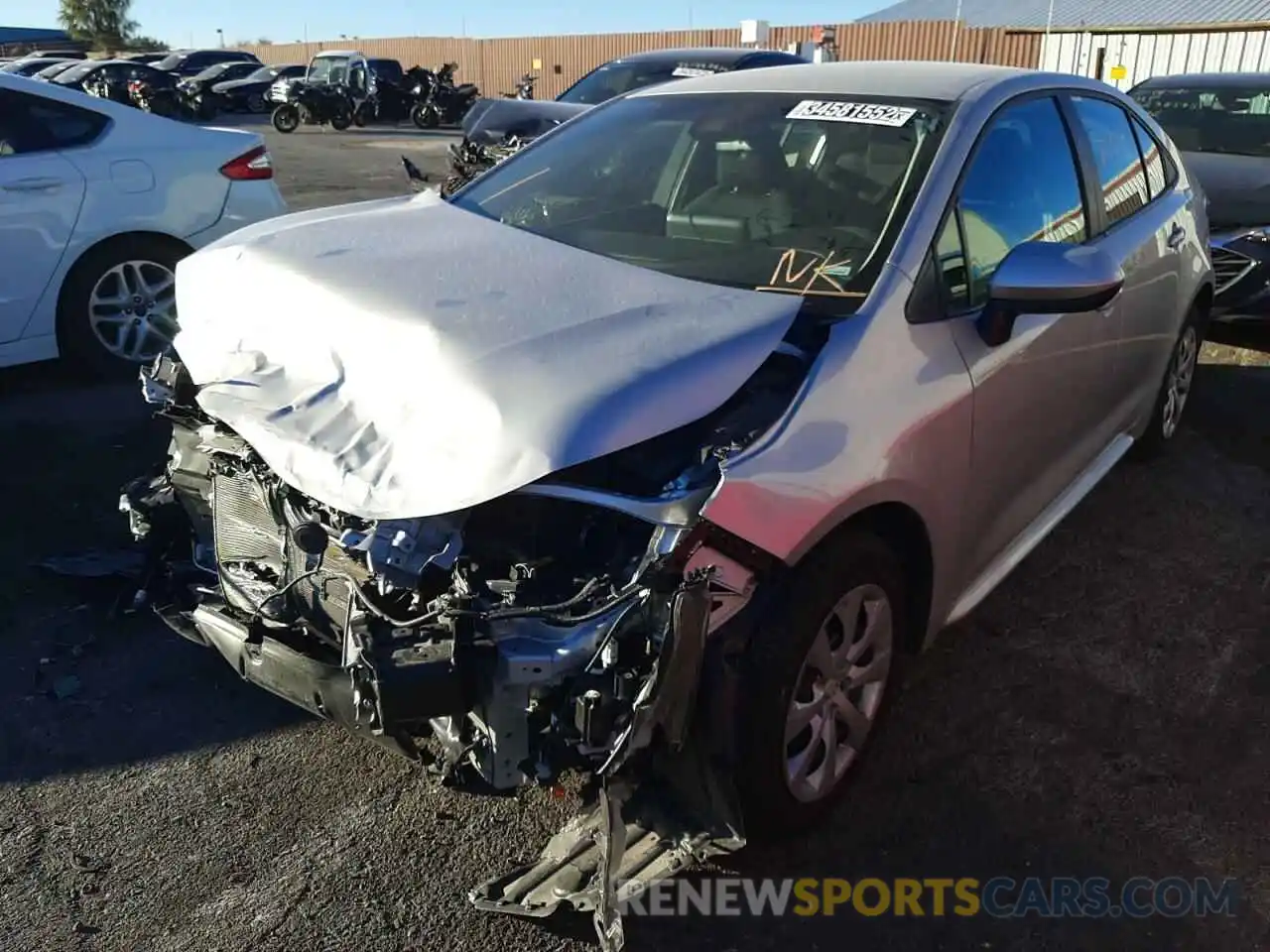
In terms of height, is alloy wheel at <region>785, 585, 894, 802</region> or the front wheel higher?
alloy wheel at <region>785, 585, 894, 802</region>

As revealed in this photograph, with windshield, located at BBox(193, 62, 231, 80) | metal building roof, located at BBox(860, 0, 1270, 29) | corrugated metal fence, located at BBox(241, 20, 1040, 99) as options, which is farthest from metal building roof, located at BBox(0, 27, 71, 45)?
metal building roof, located at BBox(860, 0, 1270, 29)

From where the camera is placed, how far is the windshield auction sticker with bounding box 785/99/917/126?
3164mm

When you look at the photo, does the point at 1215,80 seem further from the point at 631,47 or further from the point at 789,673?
the point at 631,47

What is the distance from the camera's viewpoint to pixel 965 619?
3.71 m

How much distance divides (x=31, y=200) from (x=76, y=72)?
25494 millimetres

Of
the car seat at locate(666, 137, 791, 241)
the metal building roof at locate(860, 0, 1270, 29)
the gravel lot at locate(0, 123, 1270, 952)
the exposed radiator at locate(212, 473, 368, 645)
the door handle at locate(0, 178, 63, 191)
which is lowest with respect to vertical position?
the gravel lot at locate(0, 123, 1270, 952)

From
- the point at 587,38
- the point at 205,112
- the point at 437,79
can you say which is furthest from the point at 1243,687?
the point at 587,38

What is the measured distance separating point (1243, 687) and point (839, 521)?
1.80m

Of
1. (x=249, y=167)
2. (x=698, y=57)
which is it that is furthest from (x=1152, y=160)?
(x=698, y=57)

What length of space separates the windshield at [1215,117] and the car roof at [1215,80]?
0.05 meters

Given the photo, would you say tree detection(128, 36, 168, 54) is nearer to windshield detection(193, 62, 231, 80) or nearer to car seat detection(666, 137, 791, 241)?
windshield detection(193, 62, 231, 80)

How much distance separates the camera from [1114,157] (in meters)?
4.04

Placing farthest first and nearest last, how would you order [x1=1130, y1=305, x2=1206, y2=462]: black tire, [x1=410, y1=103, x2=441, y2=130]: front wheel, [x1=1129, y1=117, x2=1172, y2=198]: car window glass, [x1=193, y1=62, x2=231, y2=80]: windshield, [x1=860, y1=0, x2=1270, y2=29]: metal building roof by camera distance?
[x1=193, y1=62, x2=231, y2=80]: windshield → [x1=410, y1=103, x2=441, y2=130]: front wheel → [x1=860, y1=0, x2=1270, y2=29]: metal building roof → [x1=1130, y1=305, x2=1206, y2=462]: black tire → [x1=1129, y1=117, x2=1172, y2=198]: car window glass

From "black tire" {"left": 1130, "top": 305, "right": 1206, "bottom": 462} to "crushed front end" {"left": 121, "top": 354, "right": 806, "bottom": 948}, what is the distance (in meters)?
3.06
